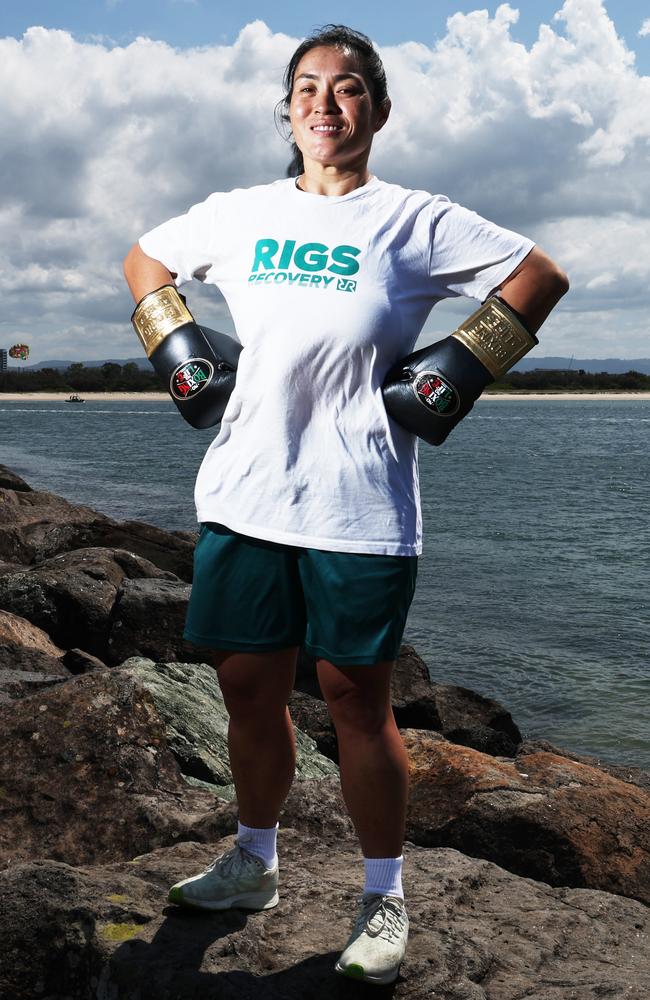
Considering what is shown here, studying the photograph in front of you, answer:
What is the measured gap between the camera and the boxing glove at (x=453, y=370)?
2824 mm

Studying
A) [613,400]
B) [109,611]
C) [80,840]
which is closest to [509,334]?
[80,840]

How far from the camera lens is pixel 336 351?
2777mm

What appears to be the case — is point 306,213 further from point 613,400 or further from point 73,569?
point 613,400

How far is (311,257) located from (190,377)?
19.4 inches

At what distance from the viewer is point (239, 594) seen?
9.52ft

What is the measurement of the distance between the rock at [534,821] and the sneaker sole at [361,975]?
1.51 metres

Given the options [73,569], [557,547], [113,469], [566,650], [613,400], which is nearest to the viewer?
[73,569]

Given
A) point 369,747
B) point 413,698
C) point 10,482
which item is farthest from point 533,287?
point 10,482

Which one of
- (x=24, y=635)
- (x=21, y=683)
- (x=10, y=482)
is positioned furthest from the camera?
(x=10, y=482)

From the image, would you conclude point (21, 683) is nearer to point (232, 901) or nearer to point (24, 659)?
point (24, 659)

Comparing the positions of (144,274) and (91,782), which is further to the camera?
(91,782)

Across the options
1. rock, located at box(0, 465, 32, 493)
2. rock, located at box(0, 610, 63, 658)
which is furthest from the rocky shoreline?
rock, located at box(0, 465, 32, 493)

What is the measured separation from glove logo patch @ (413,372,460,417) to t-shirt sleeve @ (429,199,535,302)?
306 millimetres

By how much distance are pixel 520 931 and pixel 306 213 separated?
2192 millimetres
